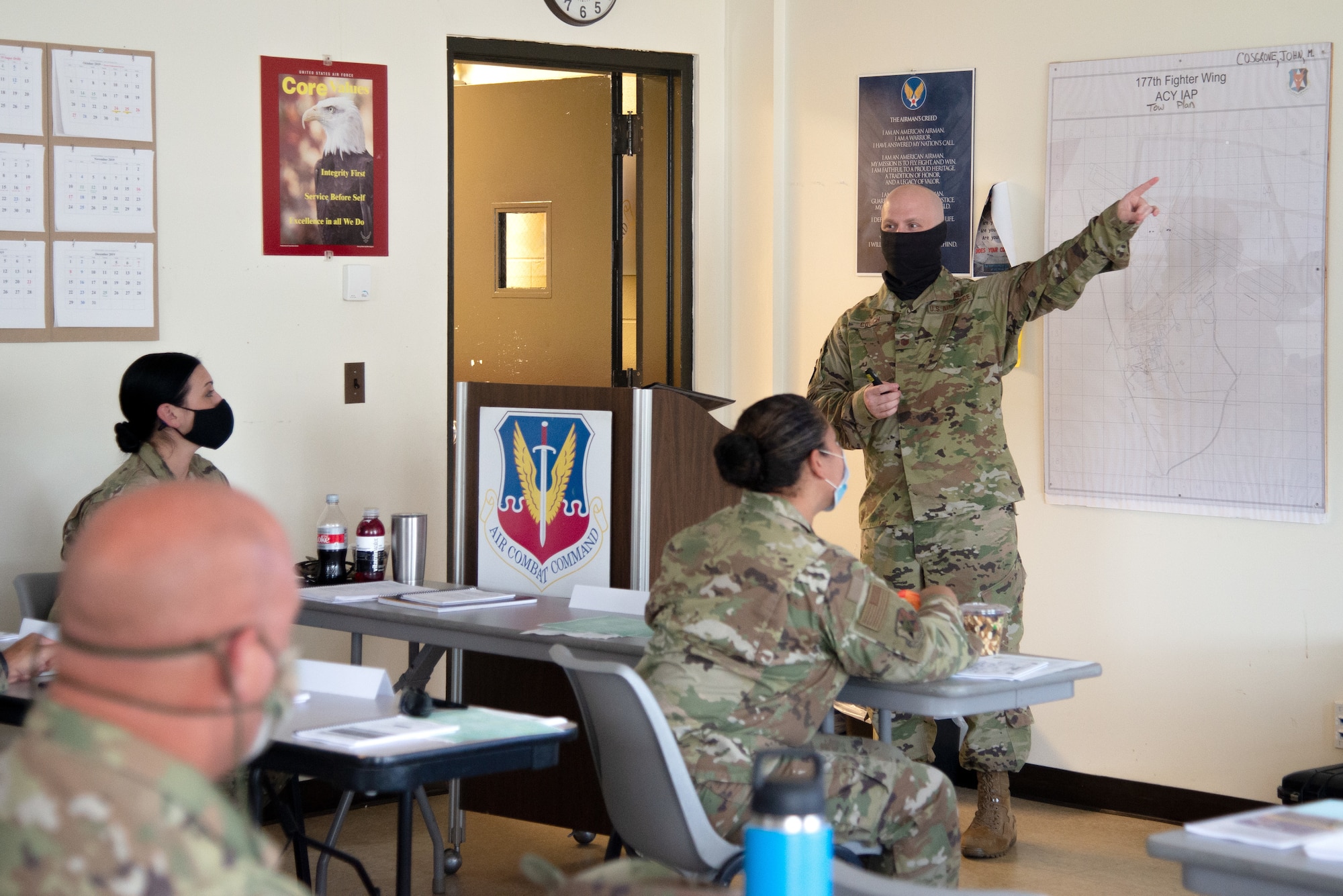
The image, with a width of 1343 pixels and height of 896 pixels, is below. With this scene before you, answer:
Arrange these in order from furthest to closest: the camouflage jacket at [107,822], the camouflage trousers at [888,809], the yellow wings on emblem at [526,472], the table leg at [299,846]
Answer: the yellow wings on emblem at [526,472] → the table leg at [299,846] → the camouflage trousers at [888,809] → the camouflage jacket at [107,822]

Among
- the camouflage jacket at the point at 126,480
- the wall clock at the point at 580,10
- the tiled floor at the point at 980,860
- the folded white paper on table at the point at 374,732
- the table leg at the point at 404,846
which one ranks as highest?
the wall clock at the point at 580,10

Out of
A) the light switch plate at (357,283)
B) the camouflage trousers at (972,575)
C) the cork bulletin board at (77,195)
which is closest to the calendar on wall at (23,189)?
the cork bulletin board at (77,195)

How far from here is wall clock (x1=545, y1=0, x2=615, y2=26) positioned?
199 inches

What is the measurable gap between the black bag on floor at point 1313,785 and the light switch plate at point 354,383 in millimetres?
2935

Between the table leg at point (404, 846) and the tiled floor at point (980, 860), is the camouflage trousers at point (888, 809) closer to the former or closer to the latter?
the table leg at point (404, 846)

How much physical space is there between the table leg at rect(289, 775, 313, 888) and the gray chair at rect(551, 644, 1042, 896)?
918 millimetres

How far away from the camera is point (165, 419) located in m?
3.91

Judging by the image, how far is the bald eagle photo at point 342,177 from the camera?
15.3 feet

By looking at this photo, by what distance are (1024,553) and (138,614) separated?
4.03 meters

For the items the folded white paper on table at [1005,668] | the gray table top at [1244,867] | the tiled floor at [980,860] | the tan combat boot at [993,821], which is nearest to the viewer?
the gray table top at [1244,867]

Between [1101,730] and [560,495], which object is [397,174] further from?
[1101,730]

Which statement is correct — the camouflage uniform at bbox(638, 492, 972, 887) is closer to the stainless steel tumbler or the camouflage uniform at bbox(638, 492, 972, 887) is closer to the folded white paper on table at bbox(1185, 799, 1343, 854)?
the folded white paper on table at bbox(1185, 799, 1343, 854)

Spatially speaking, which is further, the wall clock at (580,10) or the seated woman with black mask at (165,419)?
the wall clock at (580,10)

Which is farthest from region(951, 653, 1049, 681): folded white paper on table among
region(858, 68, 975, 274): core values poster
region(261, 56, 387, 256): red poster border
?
region(261, 56, 387, 256): red poster border
